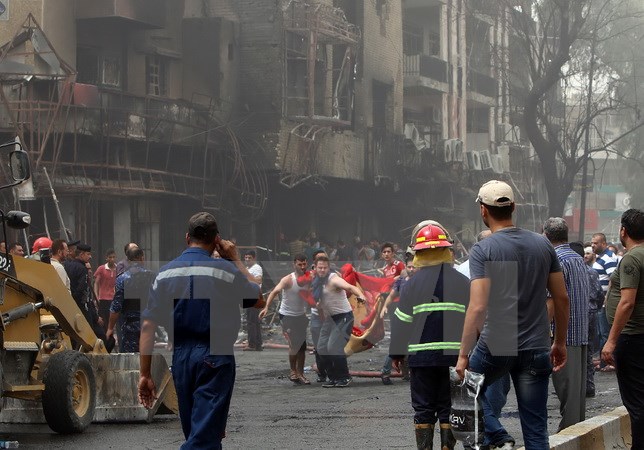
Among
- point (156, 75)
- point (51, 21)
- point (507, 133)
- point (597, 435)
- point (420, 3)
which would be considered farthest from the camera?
point (507, 133)

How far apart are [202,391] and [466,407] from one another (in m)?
1.60

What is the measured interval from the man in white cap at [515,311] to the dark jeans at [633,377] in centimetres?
133

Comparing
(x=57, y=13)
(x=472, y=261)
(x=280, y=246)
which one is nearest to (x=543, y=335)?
(x=472, y=261)

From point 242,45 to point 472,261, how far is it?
28831mm

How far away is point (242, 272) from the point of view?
284 inches

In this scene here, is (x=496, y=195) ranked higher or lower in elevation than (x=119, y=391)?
higher

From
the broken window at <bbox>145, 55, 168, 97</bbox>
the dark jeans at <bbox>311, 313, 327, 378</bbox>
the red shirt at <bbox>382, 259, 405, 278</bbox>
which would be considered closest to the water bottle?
the dark jeans at <bbox>311, 313, 327, 378</bbox>

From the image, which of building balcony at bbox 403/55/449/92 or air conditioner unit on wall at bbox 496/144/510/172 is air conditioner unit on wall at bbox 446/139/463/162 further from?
air conditioner unit on wall at bbox 496/144/510/172

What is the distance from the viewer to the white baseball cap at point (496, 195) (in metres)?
7.28

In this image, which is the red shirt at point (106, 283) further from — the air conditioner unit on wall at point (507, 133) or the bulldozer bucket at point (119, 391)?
the air conditioner unit on wall at point (507, 133)

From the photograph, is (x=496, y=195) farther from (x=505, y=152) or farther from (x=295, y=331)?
(x=505, y=152)

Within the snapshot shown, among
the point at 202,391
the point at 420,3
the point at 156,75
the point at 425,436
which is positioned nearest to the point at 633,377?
the point at 425,436

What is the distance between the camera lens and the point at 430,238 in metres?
8.20

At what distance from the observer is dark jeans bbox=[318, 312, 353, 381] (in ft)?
51.4
